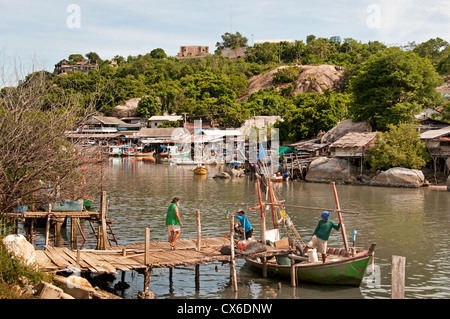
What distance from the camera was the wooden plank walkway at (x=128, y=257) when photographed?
14375 mm

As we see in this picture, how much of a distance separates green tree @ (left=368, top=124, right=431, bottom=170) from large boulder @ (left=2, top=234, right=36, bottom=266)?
39.2 meters

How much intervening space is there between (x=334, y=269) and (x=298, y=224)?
12492 mm

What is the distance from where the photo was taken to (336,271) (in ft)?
52.6

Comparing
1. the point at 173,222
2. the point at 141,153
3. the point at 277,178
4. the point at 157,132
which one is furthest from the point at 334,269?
the point at 157,132

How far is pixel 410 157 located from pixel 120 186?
29.7m

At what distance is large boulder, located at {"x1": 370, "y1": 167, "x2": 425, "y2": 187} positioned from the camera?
4462 cm

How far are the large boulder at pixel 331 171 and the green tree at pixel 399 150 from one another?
112 inches

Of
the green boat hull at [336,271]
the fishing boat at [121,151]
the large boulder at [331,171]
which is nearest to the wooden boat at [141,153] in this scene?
the fishing boat at [121,151]

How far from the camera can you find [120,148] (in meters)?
97.6

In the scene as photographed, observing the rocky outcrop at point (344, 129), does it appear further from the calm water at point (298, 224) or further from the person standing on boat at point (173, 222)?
the person standing on boat at point (173, 222)

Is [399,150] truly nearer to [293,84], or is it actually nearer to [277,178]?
[277,178]

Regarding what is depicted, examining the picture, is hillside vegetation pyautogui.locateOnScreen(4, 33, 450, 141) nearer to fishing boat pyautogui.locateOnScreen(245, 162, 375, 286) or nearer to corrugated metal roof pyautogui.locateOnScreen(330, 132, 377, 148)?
corrugated metal roof pyautogui.locateOnScreen(330, 132, 377, 148)

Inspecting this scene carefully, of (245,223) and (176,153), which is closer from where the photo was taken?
(245,223)
